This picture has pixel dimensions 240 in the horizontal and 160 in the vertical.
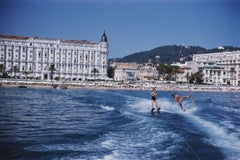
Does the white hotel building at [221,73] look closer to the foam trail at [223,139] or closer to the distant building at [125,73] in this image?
the distant building at [125,73]

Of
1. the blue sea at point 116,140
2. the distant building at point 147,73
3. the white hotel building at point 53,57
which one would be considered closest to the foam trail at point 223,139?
the blue sea at point 116,140

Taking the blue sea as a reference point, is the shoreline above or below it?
above

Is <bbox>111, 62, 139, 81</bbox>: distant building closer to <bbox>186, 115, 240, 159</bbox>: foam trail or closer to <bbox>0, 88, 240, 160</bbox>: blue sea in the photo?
<bbox>0, 88, 240, 160</bbox>: blue sea

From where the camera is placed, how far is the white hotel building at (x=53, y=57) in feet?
242

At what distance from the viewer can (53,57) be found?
78.1m

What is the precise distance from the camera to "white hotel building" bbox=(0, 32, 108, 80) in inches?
2906

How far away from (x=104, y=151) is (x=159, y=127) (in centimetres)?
379

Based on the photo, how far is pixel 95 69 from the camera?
7650cm

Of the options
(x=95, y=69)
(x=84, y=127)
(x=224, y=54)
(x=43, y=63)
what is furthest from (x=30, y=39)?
(x=84, y=127)

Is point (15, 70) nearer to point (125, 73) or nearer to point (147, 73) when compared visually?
point (125, 73)

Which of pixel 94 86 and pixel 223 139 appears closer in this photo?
pixel 223 139

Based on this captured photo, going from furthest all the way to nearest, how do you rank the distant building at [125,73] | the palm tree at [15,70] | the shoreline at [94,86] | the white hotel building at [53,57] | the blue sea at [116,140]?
the distant building at [125,73] → the white hotel building at [53,57] → the palm tree at [15,70] → the shoreline at [94,86] → the blue sea at [116,140]

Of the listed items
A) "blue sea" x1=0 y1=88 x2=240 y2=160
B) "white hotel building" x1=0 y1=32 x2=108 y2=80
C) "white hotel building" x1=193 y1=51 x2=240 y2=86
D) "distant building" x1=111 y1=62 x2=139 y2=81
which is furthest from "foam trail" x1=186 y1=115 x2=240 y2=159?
"distant building" x1=111 y1=62 x2=139 y2=81

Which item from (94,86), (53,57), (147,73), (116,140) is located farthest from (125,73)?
(116,140)
